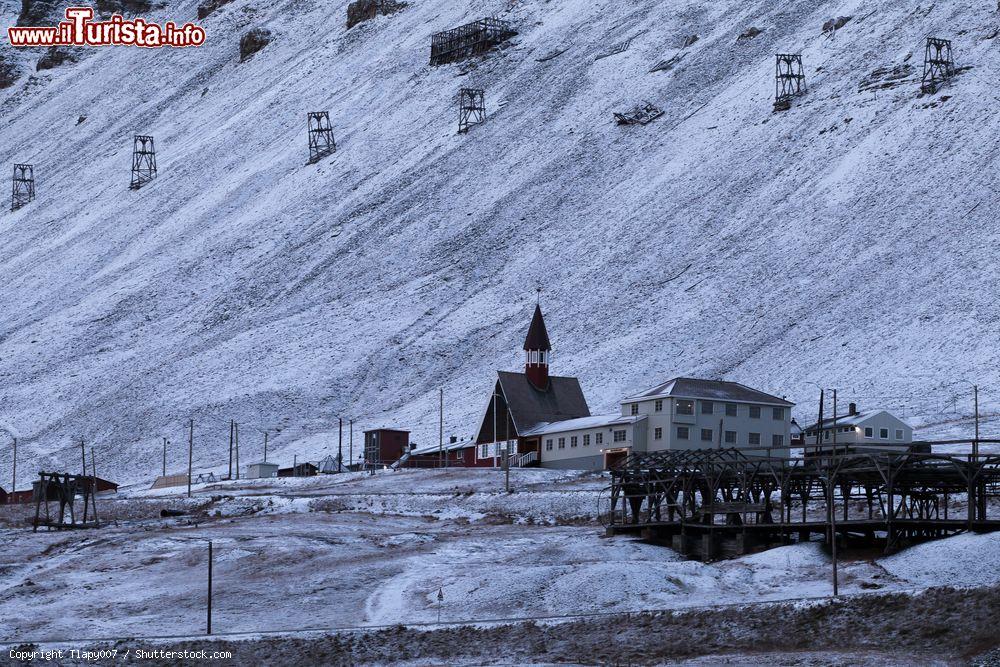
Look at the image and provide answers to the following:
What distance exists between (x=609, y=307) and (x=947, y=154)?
31032 mm

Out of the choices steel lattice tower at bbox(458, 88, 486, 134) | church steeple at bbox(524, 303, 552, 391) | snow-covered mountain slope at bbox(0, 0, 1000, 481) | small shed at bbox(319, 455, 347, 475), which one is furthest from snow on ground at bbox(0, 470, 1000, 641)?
steel lattice tower at bbox(458, 88, 486, 134)

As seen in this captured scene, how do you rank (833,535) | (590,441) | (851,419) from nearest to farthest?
(833,535) < (590,441) < (851,419)

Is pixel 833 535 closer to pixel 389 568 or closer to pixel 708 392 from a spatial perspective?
pixel 389 568

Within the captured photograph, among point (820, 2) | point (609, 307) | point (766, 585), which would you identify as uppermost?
point (820, 2)

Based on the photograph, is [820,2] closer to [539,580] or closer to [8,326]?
[8,326]

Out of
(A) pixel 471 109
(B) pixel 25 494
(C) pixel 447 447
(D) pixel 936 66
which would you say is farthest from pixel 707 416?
(A) pixel 471 109

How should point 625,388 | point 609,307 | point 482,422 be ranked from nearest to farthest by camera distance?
point 482,422
point 625,388
point 609,307

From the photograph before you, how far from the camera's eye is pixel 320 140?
18588cm

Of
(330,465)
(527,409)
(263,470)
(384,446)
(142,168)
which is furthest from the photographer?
(142,168)

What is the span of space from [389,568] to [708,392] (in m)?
33.8

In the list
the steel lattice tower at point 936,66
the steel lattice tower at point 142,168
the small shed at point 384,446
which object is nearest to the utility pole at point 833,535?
the small shed at point 384,446

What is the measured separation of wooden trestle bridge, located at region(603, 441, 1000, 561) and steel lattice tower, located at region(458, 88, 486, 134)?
10798 centimetres

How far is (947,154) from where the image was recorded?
13325 centimetres

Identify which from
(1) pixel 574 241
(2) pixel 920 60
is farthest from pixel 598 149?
(2) pixel 920 60
